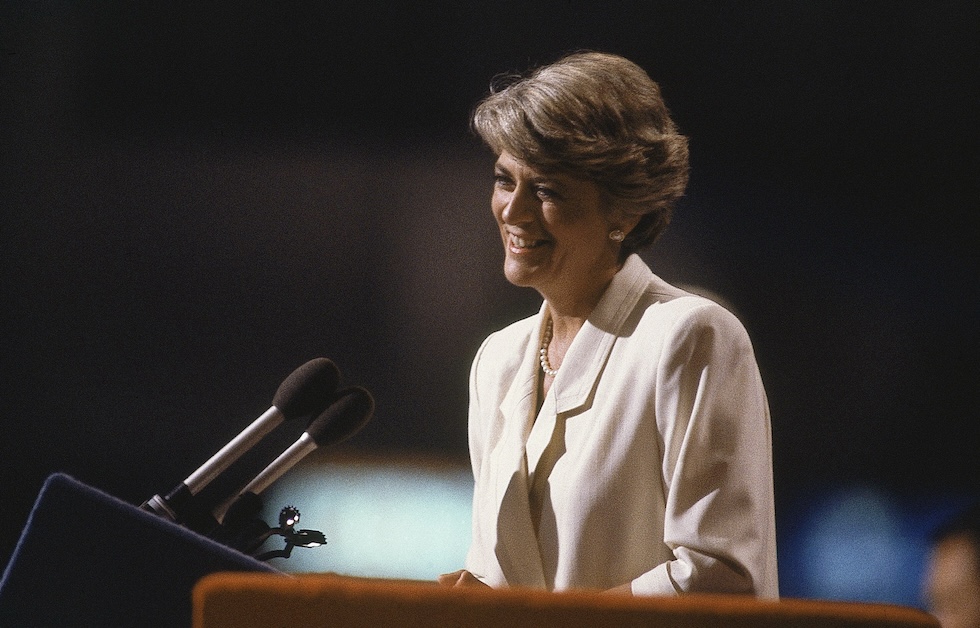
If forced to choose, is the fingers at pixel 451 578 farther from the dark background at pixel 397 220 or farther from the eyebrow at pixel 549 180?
the dark background at pixel 397 220

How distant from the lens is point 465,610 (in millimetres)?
603

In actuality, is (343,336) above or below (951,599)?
above

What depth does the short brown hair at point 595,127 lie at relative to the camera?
1315 mm

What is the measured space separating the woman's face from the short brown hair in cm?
3

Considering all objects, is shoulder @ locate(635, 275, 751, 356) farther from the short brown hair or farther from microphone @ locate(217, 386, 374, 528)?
microphone @ locate(217, 386, 374, 528)

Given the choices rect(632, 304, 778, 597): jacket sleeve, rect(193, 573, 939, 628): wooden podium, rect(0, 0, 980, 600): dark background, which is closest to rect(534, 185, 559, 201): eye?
rect(632, 304, 778, 597): jacket sleeve

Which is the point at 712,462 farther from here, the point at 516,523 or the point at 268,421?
the point at 268,421

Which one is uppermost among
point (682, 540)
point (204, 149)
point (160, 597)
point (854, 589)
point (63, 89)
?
point (63, 89)

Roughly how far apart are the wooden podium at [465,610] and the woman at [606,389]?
1.73ft

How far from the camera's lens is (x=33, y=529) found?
2.59 feet

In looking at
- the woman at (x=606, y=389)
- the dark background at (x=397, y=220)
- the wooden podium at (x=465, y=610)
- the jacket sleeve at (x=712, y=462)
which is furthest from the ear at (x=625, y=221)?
the wooden podium at (x=465, y=610)

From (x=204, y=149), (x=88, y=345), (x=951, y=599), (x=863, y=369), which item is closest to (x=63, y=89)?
(x=204, y=149)

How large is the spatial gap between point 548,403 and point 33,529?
0.72 m

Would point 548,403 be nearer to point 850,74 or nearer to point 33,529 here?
point 33,529
